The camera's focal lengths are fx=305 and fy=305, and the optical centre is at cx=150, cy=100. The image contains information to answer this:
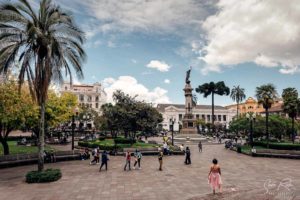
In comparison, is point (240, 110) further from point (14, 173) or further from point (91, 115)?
point (14, 173)

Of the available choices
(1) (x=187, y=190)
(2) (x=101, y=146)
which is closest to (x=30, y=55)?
(1) (x=187, y=190)

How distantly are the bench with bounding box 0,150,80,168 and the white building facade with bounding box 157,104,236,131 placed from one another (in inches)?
4151

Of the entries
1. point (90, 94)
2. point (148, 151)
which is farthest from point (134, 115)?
point (90, 94)

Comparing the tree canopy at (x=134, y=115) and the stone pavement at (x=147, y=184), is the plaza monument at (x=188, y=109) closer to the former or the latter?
the tree canopy at (x=134, y=115)

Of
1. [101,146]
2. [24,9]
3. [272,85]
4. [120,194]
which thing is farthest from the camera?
[272,85]

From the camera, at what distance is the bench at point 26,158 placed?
2240 centimetres

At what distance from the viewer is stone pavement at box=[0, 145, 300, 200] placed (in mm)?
13898

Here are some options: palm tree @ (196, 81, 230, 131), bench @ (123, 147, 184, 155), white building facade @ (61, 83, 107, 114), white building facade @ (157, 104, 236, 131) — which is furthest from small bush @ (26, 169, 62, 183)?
white building facade @ (157, 104, 236, 131)

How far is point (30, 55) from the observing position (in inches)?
684

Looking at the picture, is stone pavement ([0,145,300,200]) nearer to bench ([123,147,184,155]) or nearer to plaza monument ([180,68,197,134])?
bench ([123,147,184,155])

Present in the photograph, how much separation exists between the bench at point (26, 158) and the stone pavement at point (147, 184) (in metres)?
0.77

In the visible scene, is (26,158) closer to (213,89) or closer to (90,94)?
(213,89)

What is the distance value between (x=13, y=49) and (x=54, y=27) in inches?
103

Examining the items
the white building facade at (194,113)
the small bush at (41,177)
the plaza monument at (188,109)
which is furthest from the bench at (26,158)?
the white building facade at (194,113)
